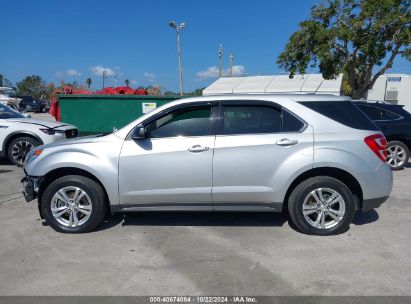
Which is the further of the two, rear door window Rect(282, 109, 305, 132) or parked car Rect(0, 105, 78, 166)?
parked car Rect(0, 105, 78, 166)

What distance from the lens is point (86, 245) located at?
4484 mm

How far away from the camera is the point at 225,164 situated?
458 cm

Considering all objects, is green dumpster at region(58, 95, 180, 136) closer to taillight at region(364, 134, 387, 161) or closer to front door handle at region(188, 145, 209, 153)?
front door handle at region(188, 145, 209, 153)

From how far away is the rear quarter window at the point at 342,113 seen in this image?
15.5 feet

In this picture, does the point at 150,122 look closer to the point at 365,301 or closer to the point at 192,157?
the point at 192,157

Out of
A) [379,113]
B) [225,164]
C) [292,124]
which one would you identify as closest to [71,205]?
[225,164]

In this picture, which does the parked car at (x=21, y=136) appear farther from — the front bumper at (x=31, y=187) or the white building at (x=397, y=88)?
the white building at (x=397, y=88)

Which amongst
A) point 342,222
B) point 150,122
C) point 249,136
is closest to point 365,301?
point 342,222

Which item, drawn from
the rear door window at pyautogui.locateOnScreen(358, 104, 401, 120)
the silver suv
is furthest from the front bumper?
the rear door window at pyautogui.locateOnScreen(358, 104, 401, 120)

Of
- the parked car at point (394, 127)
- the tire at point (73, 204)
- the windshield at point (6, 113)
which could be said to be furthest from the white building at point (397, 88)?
Answer: the tire at point (73, 204)

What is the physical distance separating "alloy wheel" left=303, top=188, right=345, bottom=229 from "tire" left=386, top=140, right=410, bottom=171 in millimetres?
5335

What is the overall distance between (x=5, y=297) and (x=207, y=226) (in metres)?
2.53

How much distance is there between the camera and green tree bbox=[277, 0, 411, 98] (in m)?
18.0

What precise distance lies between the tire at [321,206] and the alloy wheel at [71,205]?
2519 mm
